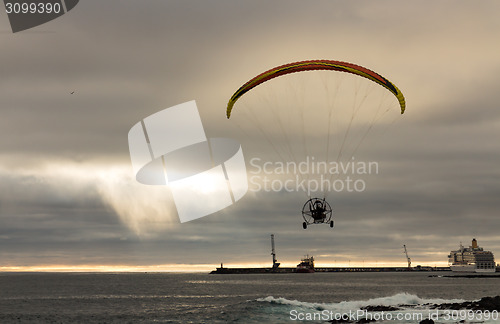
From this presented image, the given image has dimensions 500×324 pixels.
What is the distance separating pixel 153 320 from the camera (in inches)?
3034

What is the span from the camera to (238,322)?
222ft

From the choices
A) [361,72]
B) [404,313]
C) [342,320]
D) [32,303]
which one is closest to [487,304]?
[404,313]

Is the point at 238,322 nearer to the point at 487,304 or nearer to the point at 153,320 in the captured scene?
the point at 153,320

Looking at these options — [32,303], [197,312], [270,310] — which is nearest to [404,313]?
[270,310]

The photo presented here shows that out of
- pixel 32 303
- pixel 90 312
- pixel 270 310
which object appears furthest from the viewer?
pixel 32 303

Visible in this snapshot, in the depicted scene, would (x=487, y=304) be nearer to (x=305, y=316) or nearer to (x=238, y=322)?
(x=305, y=316)

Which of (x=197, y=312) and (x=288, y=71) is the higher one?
(x=288, y=71)

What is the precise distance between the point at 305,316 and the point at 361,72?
34.5 meters

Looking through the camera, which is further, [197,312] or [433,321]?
[197,312]

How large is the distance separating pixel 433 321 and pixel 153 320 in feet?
126

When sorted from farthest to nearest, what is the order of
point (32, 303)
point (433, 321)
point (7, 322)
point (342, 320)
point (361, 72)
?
point (32, 303) → point (7, 322) → point (342, 320) → point (433, 321) → point (361, 72)

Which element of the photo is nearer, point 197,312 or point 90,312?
point 197,312

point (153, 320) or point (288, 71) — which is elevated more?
point (288, 71)

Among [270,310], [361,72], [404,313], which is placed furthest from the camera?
[270,310]
